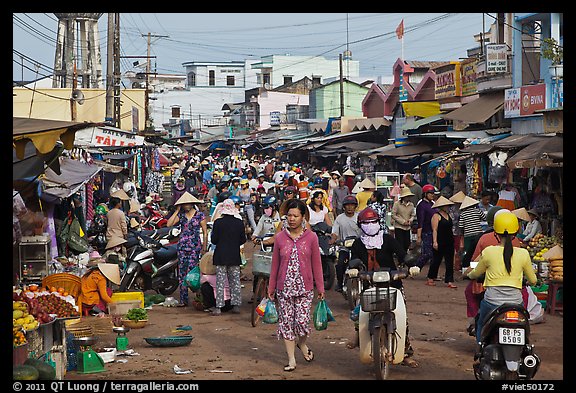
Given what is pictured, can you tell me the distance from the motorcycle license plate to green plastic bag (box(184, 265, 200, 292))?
7.02 metres

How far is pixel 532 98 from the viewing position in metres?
21.4

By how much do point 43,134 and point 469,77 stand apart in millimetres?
21926

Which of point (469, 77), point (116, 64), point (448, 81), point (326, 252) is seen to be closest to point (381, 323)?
point (326, 252)

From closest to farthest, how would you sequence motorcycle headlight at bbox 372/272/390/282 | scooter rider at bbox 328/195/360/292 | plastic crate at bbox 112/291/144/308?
1. motorcycle headlight at bbox 372/272/390/282
2. plastic crate at bbox 112/291/144/308
3. scooter rider at bbox 328/195/360/292

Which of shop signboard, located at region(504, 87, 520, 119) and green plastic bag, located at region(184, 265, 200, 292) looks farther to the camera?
shop signboard, located at region(504, 87, 520, 119)

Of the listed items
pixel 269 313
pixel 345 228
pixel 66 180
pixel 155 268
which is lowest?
pixel 269 313

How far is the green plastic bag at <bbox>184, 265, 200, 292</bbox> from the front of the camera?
1423cm

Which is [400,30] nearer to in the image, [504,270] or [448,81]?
[448,81]

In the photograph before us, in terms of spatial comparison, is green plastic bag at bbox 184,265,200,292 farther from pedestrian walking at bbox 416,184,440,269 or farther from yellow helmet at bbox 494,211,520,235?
yellow helmet at bbox 494,211,520,235

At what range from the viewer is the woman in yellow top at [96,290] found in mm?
12906

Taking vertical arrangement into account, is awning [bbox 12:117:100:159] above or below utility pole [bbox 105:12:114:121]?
below

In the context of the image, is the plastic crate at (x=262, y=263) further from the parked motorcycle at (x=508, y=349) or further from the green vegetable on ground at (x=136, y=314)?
the parked motorcycle at (x=508, y=349)

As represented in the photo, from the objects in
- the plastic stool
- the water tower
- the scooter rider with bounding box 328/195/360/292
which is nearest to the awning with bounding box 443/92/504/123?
the scooter rider with bounding box 328/195/360/292

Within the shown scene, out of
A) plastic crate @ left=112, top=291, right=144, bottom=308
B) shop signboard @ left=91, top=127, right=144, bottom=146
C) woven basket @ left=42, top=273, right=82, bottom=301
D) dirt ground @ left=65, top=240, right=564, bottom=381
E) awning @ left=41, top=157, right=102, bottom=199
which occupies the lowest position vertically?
dirt ground @ left=65, top=240, right=564, bottom=381
